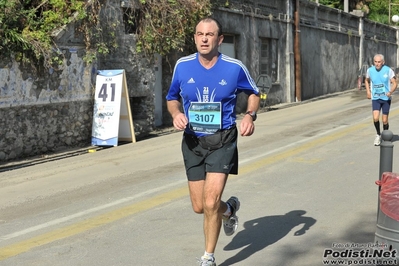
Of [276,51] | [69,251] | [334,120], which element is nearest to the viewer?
[69,251]

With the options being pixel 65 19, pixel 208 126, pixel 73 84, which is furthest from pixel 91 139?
pixel 208 126

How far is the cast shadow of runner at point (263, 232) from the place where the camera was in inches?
245

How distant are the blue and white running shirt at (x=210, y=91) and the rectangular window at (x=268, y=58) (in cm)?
1988

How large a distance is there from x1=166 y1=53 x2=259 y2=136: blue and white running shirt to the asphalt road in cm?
124

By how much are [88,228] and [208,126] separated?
231 centimetres

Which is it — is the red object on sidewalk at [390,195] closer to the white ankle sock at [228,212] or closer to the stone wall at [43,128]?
the white ankle sock at [228,212]

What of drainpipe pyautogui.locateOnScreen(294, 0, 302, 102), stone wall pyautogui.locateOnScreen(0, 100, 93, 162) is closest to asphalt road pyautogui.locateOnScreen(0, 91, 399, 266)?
stone wall pyautogui.locateOnScreen(0, 100, 93, 162)

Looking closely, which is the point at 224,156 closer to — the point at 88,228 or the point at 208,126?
the point at 208,126

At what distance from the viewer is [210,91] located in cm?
554

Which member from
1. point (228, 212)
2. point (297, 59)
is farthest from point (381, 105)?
point (297, 59)

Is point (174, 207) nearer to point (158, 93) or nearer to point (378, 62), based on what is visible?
point (378, 62)

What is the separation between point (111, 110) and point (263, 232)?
811 centimetres

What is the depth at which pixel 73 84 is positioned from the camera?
47.3 ft

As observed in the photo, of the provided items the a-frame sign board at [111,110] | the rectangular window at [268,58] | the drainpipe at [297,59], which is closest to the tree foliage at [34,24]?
the a-frame sign board at [111,110]
